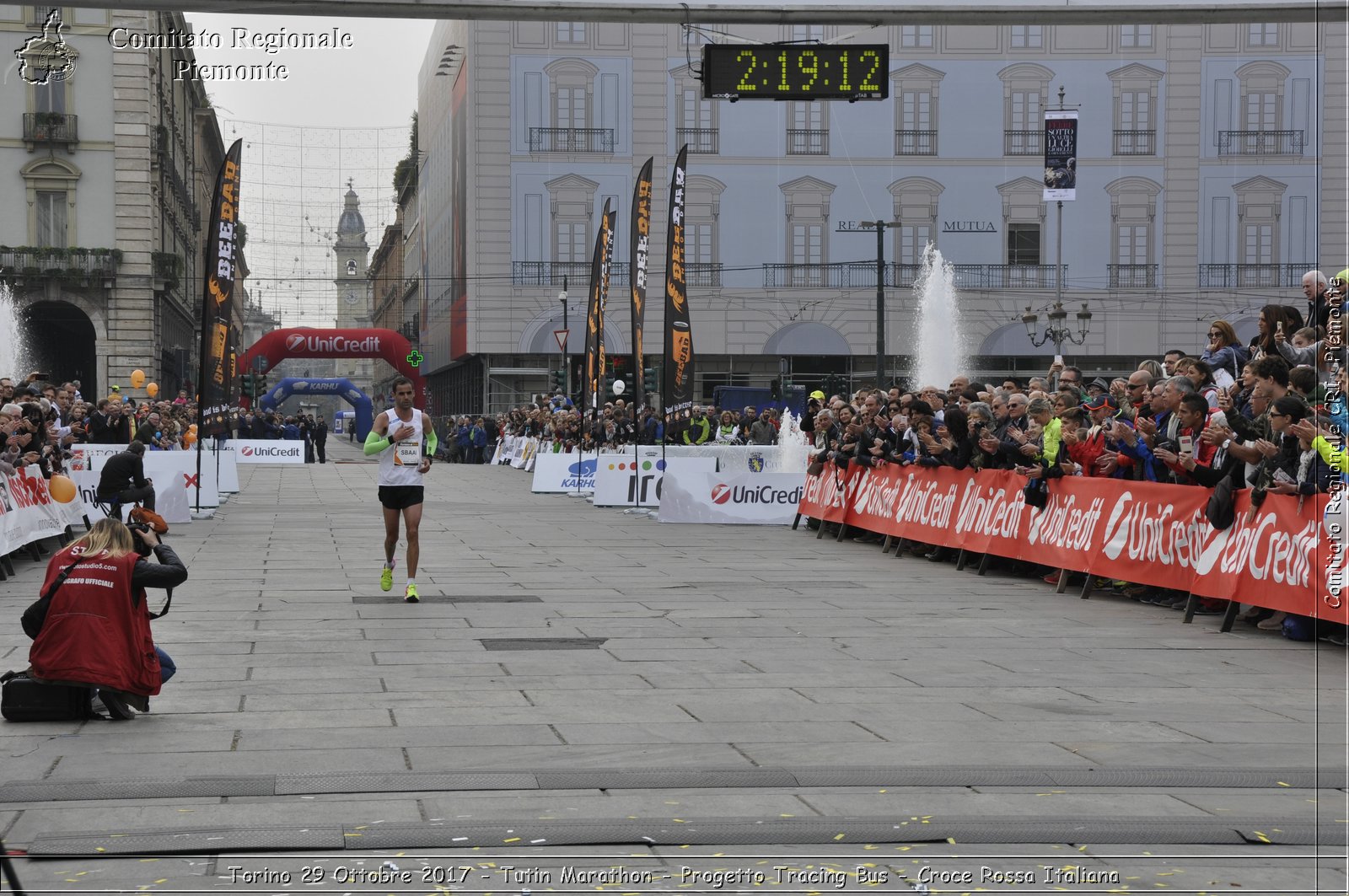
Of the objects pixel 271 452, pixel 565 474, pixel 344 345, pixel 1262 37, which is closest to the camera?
pixel 565 474

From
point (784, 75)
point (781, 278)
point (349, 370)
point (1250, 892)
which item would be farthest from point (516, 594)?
point (349, 370)

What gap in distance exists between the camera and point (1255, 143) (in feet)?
184

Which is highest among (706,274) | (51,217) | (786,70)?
(51,217)

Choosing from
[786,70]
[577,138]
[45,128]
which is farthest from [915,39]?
[786,70]

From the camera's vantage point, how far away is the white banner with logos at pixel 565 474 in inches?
1331

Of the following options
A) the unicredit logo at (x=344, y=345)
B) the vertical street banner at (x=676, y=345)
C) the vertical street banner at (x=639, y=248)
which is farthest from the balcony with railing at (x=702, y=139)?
the vertical street banner at (x=676, y=345)

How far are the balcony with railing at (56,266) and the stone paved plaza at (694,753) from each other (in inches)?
1683

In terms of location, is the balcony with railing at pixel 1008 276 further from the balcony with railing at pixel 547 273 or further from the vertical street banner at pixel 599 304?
the vertical street banner at pixel 599 304

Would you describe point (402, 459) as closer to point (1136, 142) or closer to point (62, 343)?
point (1136, 142)

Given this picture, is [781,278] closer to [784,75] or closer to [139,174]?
[139,174]

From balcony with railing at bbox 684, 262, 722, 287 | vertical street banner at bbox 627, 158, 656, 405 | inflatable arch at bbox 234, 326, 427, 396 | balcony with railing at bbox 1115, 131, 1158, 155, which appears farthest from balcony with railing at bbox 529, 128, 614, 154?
vertical street banner at bbox 627, 158, 656, 405

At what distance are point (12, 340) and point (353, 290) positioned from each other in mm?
130796

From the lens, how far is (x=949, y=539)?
16969 millimetres

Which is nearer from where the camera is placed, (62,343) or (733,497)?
(733,497)
